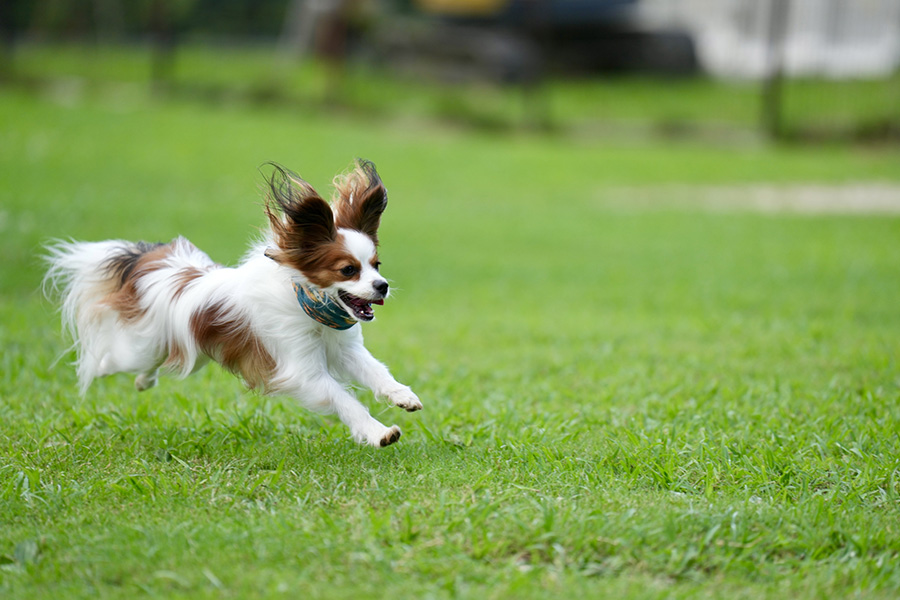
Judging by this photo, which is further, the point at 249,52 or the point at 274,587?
the point at 249,52

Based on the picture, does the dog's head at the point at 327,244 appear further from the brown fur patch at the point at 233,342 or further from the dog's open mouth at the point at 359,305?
the brown fur patch at the point at 233,342

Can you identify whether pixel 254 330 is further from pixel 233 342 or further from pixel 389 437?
pixel 389 437

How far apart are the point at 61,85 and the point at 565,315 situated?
755 inches

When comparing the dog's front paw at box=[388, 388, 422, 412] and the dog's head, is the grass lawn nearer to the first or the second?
the dog's front paw at box=[388, 388, 422, 412]

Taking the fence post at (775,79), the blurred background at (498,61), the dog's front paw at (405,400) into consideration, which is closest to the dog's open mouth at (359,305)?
the dog's front paw at (405,400)

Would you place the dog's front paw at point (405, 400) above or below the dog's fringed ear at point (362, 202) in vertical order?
below

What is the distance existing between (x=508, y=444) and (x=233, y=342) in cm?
147

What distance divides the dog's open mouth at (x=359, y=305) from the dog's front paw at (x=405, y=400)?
41 centimetres

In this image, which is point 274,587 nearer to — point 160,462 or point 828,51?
point 160,462

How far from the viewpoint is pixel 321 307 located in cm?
421

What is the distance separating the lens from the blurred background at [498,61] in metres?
22.2

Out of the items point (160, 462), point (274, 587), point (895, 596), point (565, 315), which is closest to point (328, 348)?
point (160, 462)

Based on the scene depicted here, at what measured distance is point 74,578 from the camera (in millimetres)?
3232

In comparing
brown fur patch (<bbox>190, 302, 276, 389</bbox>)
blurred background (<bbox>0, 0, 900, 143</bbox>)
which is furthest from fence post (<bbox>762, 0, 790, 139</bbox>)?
brown fur patch (<bbox>190, 302, 276, 389</bbox>)
